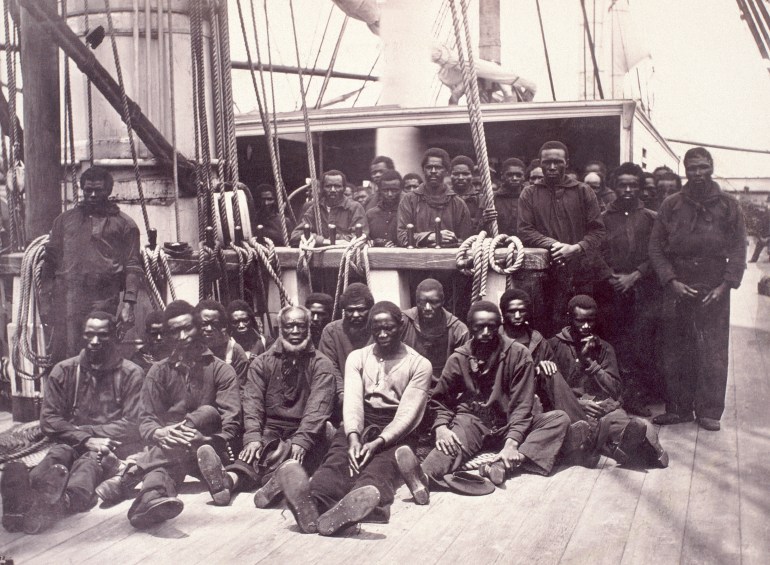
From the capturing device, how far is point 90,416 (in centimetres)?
448

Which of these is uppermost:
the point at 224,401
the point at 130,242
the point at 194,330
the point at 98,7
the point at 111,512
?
the point at 98,7

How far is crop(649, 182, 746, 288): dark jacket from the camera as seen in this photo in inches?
207

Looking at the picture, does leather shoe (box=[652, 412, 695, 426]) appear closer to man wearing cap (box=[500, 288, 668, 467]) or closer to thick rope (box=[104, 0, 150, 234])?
man wearing cap (box=[500, 288, 668, 467])

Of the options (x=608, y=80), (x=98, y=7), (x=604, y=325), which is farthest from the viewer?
(x=608, y=80)

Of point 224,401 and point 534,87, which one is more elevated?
point 534,87

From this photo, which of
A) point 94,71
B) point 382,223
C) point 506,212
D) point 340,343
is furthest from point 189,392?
point 506,212

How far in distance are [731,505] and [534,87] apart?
1037 cm

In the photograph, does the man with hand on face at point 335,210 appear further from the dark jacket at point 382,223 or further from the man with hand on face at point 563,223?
the man with hand on face at point 563,223

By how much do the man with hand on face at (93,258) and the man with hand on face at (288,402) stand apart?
3.60ft

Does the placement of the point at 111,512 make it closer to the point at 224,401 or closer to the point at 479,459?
the point at 224,401

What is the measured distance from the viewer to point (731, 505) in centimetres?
386

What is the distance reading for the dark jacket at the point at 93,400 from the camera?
14.4 ft

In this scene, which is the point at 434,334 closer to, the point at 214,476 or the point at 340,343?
the point at 340,343

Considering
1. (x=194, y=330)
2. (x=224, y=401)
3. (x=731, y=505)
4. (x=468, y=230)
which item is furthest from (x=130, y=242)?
(x=731, y=505)
